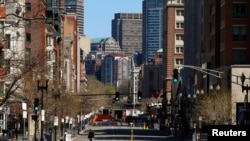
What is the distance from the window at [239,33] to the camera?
119375 millimetres

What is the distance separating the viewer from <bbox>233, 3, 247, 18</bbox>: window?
119625mm

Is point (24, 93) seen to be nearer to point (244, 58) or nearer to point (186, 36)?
point (244, 58)

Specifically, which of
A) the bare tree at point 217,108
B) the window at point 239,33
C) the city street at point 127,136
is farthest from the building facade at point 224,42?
the city street at point 127,136

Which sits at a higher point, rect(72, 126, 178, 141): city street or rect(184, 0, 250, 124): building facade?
rect(184, 0, 250, 124): building facade

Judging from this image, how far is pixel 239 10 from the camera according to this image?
120062 millimetres

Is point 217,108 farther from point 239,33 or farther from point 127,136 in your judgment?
point 127,136

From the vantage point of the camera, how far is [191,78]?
576 ft

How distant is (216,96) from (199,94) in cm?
2288

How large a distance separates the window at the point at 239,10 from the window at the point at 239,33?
60.8 inches

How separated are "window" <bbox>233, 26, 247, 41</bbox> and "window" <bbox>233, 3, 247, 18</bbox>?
154cm

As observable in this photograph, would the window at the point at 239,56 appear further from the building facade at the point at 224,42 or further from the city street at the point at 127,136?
the city street at the point at 127,136

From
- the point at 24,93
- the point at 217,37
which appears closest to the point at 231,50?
Result: the point at 217,37

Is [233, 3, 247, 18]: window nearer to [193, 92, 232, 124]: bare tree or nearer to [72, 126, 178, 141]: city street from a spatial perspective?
[72, 126, 178, 141]: city street

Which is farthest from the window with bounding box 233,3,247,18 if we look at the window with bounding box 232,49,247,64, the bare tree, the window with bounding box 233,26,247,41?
the bare tree
